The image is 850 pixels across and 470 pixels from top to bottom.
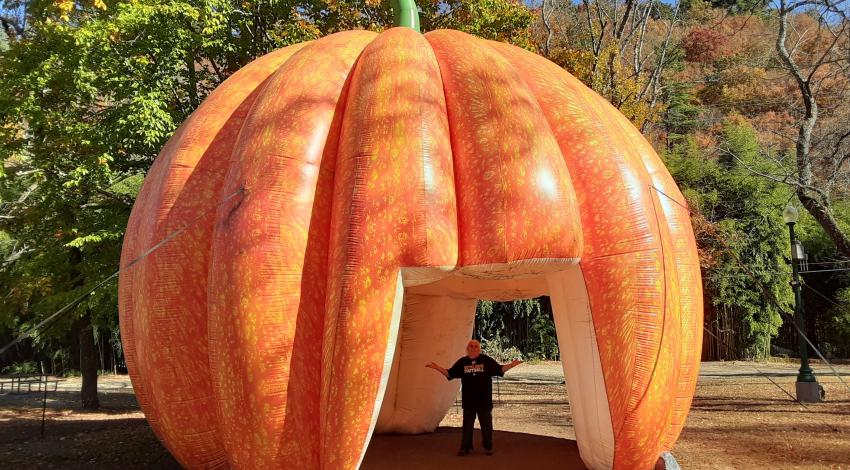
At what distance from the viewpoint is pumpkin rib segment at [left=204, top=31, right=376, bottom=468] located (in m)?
4.84

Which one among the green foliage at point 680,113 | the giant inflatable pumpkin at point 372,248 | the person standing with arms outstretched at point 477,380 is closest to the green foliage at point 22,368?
the giant inflatable pumpkin at point 372,248

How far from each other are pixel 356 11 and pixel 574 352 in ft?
41.9

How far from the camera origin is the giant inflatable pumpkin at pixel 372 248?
4840 mm

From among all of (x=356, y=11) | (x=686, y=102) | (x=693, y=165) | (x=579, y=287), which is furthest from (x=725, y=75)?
(x=579, y=287)

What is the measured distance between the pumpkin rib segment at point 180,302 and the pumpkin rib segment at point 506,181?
2170 mm

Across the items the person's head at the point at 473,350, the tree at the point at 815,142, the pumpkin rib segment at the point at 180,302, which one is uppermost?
the tree at the point at 815,142

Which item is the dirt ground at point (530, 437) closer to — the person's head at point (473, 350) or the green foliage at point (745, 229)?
the person's head at point (473, 350)

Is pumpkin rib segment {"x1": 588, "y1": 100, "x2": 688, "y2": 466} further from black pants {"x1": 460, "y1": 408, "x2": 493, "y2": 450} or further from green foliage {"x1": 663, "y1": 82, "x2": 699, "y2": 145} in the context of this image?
green foliage {"x1": 663, "y1": 82, "x2": 699, "y2": 145}

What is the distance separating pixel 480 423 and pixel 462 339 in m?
2.03

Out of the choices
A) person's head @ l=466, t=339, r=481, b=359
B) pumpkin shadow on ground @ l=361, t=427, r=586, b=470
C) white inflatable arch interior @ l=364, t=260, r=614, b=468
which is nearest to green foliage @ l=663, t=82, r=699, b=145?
white inflatable arch interior @ l=364, t=260, r=614, b=468

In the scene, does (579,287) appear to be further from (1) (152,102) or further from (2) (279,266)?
(1) (152,102)

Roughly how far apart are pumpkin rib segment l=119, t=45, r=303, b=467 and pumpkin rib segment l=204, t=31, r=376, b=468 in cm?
50

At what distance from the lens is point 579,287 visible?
18.3ft

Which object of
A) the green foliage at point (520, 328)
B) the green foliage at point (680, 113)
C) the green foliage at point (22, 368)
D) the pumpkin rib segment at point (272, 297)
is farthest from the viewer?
the green foliage at point (680, 113)
